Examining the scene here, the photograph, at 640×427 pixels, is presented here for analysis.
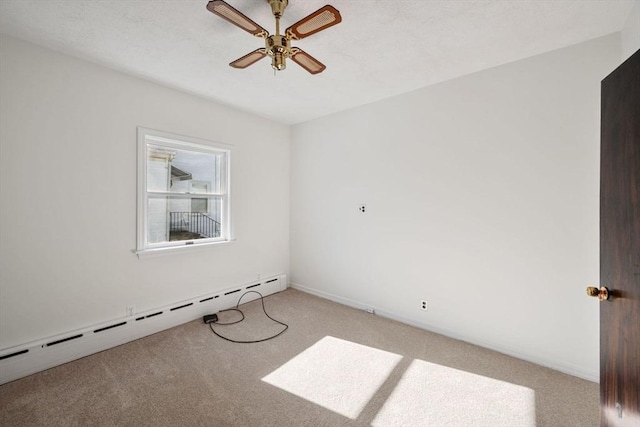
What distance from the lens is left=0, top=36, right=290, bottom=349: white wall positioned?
2088mm

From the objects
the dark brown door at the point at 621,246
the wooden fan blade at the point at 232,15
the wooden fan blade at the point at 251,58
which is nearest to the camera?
the dark brown door at the point at 621,246

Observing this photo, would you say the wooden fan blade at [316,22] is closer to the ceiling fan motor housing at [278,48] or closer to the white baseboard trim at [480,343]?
the ceiling fan motor housing at [278,48]

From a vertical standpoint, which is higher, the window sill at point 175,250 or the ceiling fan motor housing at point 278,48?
the ceiling fan motor housing at point 278,48

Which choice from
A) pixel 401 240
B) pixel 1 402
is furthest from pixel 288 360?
pixel 1 402

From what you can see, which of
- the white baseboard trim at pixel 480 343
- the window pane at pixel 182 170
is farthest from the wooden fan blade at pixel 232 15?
the white baseboard trim at pixel 480 343

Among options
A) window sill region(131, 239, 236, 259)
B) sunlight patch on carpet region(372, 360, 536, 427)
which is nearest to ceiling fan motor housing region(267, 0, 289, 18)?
window sill region(131, 239, 236, 259)

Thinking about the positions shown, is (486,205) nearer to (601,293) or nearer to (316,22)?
(601,293)

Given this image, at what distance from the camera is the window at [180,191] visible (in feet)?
9.27

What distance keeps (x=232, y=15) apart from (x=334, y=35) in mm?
833

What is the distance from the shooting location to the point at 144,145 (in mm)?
2770

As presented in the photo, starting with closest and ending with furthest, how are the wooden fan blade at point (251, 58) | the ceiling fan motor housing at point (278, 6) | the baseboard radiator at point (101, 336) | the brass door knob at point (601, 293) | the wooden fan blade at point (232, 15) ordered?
the brass door knob at point (601, 293) → the wooden fan blade at point (232, 15) → the ceiling fan motor housing at point (278, 6) → the wooden fan blade at point (251, 58) → the baseboard radiator at point (101, 336)

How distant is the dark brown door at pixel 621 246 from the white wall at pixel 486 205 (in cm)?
107

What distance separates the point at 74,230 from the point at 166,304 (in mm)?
1140

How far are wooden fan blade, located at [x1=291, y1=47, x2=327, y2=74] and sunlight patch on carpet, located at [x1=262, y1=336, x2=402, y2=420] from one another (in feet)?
7.96
